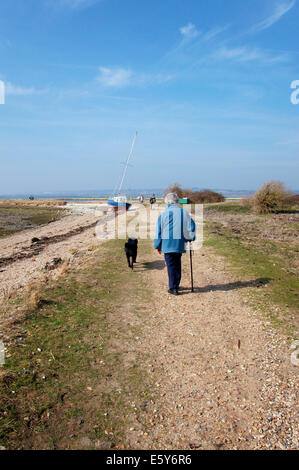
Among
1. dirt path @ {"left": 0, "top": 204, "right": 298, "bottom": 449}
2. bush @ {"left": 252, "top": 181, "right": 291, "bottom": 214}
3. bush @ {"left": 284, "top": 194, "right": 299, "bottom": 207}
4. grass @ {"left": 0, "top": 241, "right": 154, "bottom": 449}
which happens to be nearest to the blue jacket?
dirt path @ {"left": 0, "top": 204, "right": 298, "bottom": 449}

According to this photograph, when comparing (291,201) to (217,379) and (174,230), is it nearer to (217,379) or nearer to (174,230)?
(174,230)

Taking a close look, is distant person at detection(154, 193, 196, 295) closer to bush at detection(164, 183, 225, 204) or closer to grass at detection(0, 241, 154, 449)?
grass at detection(0, 241, 154, 449)

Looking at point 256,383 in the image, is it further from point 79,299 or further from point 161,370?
point 79,299

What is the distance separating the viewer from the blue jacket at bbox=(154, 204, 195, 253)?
297 inches

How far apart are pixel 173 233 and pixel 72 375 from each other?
4203 millimetres

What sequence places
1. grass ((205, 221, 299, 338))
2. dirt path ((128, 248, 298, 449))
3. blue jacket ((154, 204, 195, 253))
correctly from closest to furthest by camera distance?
1. dirt path ((128, 248, 298, 449))
2. grass ((205, 221, 299, 338))
3. blue jacket ((154, 204, 195, 253))

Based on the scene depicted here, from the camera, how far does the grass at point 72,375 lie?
3.33 metres

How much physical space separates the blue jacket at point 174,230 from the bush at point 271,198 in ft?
92.9

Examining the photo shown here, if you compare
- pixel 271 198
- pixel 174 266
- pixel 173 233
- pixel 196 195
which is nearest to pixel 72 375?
pixel 174 266

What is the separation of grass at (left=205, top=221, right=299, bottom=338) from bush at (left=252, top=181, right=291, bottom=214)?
58.2 ft

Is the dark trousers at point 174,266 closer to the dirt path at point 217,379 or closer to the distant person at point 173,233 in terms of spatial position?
the distant person at point 173,233

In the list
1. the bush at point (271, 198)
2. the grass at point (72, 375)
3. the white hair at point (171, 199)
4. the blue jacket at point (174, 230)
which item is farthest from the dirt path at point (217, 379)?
the bush at point (271, 198)

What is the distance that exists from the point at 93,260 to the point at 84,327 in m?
6.13
